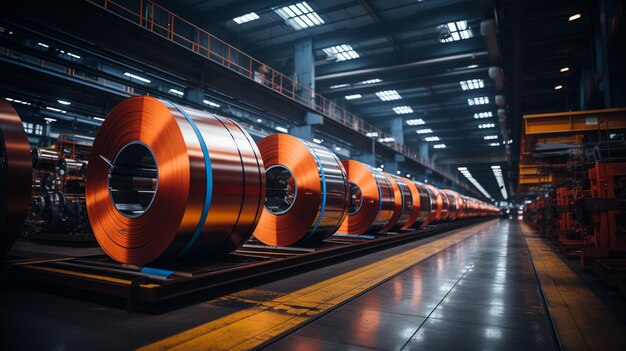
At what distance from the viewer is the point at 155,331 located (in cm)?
319

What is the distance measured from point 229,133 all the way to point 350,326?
290 centimetres

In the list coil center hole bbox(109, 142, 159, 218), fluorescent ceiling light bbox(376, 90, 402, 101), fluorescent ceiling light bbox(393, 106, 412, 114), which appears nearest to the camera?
coil center hole bbox(109, 142, 159, 218)

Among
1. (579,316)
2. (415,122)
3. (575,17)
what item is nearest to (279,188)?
(579,316)

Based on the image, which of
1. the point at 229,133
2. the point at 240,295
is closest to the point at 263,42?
the point at 229,133

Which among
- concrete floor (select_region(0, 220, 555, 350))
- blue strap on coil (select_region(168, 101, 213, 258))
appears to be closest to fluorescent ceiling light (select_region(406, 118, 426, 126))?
concrete floor (select_region(0, 220, 555, 350))

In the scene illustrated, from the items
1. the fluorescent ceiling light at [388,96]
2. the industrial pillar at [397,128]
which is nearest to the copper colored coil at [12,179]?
the fluorescent ceiling light at [388,96]

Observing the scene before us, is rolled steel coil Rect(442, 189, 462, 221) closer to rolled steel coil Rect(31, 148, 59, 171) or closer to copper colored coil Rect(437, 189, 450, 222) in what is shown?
copper colored coil Rect(437, 189, 450, 222)

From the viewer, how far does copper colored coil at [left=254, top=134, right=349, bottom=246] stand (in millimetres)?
6867

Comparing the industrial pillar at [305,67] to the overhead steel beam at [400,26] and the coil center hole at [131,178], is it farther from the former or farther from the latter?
the coil center hole at [131,178]

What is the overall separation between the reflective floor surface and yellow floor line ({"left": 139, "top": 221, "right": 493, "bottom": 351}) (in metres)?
0.16

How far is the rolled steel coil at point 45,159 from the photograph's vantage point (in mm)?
11328

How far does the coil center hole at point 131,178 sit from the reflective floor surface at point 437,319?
9.65 feet

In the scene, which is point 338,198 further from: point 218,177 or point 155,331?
point 155,331

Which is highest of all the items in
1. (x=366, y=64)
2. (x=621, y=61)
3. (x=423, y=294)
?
(x=366, y=64)
